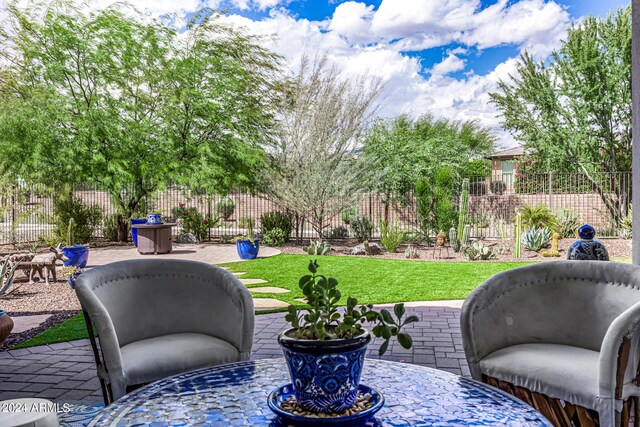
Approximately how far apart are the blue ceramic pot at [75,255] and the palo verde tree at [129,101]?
317 centimetres

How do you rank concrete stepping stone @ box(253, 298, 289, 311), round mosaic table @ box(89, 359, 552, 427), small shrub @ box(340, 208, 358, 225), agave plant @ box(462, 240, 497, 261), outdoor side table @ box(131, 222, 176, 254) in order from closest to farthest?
round mosaic table @ box(89, 359, 552, 427) < concrete stepping stone @ box(253, 298, 289, 311) < agave plant @ box(462, 240, 497, 261) < outdoor side table @ box(131, 222, 176, 254) < small shrub @ box(340, 208, 358, 225)

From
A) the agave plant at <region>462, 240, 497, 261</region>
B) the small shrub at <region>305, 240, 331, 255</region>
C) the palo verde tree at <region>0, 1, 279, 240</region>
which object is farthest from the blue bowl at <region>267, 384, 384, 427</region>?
the palo verde tree at <region>0, 1, 279, 240</region>

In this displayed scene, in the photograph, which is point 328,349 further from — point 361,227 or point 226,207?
point 226,207

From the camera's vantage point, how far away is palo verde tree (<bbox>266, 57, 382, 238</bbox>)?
10078 mm

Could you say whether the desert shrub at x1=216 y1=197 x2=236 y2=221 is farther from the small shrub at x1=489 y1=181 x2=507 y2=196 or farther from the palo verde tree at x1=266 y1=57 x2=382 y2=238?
the small shrub at x1=489 y1=181 x2=507 y2=196

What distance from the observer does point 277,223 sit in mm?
10789

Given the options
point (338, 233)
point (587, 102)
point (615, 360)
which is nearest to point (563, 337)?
point (615, 360)

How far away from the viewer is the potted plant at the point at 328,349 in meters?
1.20

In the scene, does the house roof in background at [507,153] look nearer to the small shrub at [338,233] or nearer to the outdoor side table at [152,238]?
the small shrub at [338,233]

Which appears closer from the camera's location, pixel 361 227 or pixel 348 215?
pixel 361 227

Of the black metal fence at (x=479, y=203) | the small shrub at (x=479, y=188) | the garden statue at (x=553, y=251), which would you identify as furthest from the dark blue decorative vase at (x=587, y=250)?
the small shrub at (x=479, y=188)

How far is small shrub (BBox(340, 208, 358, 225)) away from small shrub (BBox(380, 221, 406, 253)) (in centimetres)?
87

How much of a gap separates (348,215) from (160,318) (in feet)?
28.9

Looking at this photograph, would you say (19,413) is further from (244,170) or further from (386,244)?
(244,170)
